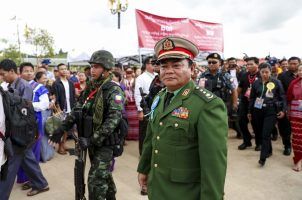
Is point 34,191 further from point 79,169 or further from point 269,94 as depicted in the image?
point 269,94

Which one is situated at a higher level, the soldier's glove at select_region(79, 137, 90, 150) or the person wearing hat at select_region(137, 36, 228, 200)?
the person wearing hat at select_region(137, 36, 228, 200)

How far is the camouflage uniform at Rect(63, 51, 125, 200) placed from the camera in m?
3.26

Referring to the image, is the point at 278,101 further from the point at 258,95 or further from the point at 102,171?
the point at 102,171

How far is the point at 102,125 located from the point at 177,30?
6394 mm

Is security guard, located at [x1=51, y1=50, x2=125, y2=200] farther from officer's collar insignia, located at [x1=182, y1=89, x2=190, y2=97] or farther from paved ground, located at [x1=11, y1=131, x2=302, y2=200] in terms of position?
officer's collar insignia, located at [x1=182, y1=89, x2=190, y2=97]

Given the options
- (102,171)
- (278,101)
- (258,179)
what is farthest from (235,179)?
(102,171)

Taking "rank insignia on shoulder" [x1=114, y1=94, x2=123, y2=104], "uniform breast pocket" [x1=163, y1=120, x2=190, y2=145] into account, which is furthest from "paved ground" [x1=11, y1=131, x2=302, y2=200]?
"uniform breast pocket" [x1=163, y1=120, x2=190, y2=145]

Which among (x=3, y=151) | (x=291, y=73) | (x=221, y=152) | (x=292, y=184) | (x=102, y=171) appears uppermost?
(x=291, y=73)

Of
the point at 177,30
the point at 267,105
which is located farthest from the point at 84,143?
the point at 177,30

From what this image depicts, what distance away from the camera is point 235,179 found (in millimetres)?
4812

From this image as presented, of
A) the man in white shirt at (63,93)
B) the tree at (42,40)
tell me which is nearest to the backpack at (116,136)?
the man in white shirt at (63,93)

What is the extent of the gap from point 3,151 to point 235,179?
3.48 meters

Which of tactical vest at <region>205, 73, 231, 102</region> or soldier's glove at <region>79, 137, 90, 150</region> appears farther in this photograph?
tactical vest at <region>205, 73, 231, 102</region>

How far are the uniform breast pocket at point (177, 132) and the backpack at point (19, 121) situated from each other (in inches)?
66.8
